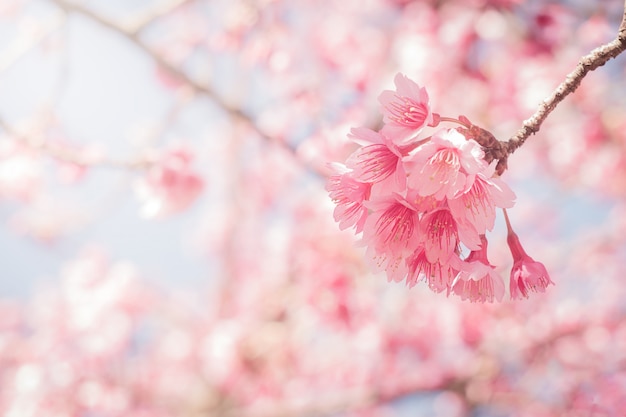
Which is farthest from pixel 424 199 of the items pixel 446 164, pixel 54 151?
pixel 54 151

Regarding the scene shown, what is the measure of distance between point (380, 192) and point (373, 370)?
14.1ft

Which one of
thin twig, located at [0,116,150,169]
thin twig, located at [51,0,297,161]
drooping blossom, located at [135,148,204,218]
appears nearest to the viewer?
thin twig, located at [0,116,150,169]

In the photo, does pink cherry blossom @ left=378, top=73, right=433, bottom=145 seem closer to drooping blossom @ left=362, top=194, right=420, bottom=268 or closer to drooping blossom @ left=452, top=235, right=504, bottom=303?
drooping blossom @ left=362, top=194, right=420, bottom=268

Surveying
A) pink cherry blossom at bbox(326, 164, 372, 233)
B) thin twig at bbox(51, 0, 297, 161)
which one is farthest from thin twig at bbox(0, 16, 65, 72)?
pink cherry blossom at bbox(326, 164, 372, 233)

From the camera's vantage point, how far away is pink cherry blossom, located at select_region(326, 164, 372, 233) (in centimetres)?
100

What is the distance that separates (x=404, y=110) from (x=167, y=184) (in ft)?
5.12

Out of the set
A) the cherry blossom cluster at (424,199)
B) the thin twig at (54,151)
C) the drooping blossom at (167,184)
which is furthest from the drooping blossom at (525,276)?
the drooping blossom at (167,184)

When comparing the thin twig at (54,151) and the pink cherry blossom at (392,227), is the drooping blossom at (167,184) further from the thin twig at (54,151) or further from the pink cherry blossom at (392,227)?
the pink cherry blossom at (392,227)

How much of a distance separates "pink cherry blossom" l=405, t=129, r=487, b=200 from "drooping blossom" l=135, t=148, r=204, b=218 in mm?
1587

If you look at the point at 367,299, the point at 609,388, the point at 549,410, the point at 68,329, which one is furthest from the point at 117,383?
the point at 609,388

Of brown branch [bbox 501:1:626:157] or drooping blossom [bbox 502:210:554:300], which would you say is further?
drooping blossom [bbox 502:210:554:300]

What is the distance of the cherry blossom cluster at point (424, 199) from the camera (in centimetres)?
90

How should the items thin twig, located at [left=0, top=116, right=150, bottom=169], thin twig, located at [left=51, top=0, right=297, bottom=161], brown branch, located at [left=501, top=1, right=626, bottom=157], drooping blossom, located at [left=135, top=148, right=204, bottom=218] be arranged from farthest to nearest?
drooping blossom, located at [left=135, top=148, right=204, bottom=218]
thin twig, located at [left=51, top=0, right=297, bottom=161]
thin twig, located at [left=0, top=116, right=150, bottom=169]
brown branch, located at [left=501, top=1, right=626, bottom=157]

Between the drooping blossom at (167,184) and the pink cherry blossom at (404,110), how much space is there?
1.49 metres
